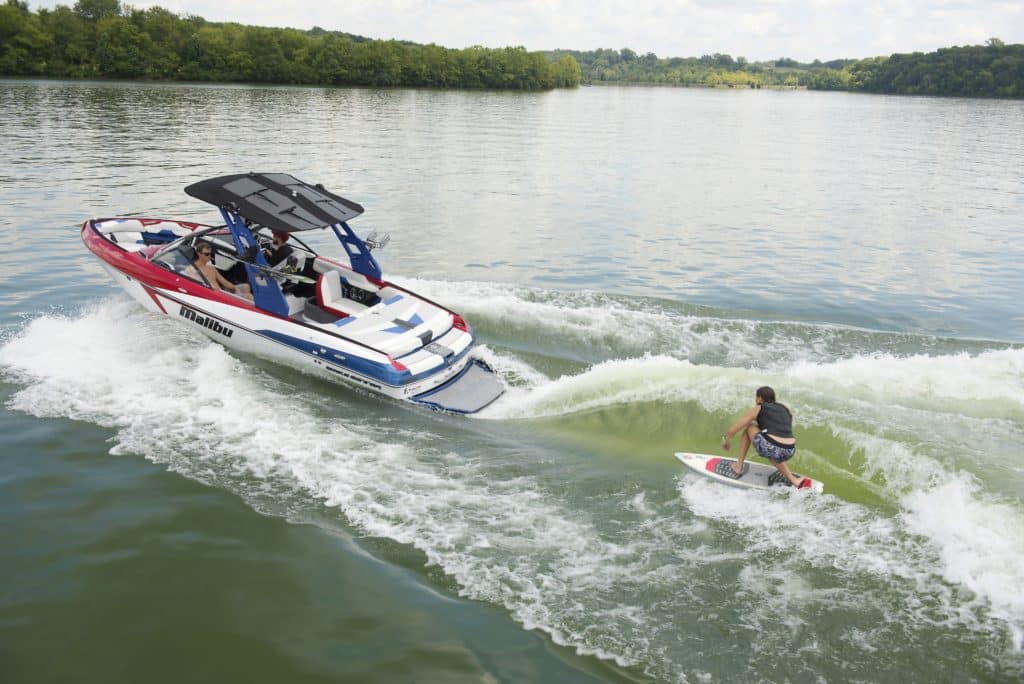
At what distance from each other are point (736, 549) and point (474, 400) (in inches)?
178

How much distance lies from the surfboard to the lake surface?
0.48 ft

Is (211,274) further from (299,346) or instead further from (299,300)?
(299,346)

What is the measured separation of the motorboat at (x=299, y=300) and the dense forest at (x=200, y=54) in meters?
78.8

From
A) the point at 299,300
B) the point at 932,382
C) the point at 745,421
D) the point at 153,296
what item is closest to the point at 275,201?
the point at 299,300

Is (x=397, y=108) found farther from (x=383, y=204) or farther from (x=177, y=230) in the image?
(x=177, y=230)

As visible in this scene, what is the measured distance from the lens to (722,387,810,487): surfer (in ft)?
28.1

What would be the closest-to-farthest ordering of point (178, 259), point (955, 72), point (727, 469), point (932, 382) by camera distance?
point (727, 469)
point (932, 382)
point (178, 259)
point (955, 72)

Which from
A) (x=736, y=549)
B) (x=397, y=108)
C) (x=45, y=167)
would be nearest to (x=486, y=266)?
(x=736, y=549)

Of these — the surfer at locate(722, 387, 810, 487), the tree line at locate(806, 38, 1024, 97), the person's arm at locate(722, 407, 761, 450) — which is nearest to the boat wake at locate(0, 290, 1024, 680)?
the surfer at locate(722, 387, 810, 487)

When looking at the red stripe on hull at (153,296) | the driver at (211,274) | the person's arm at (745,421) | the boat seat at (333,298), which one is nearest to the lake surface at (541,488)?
the person's arm at (745,421)

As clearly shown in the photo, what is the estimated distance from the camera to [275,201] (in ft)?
40.0

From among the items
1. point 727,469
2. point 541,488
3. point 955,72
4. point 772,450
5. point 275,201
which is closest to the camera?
point 772,450

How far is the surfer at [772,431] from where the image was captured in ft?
28.1

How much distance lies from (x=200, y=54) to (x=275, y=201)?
8615cm
